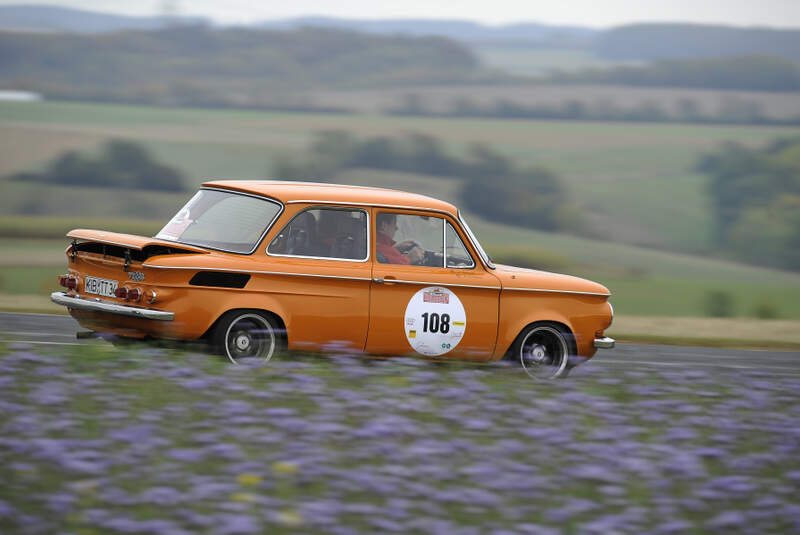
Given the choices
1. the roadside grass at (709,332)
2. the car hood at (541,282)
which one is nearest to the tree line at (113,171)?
the roadside grass at (709,332)

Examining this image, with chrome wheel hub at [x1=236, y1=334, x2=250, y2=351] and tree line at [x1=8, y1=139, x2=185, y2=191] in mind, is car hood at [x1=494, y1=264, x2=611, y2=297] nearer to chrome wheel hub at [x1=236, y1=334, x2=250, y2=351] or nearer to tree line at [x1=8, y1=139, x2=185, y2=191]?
chrome wheel hub at [x1=236, y1=334, x2=250, y2=351]

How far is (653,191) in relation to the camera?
53719 millimetres

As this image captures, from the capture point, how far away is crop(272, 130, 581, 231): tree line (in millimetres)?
48375

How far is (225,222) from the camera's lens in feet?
26.8

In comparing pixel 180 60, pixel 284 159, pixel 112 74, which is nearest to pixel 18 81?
pixel 112 74

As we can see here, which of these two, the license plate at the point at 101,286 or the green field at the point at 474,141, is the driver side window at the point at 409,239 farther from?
the green field at the point at 474,141

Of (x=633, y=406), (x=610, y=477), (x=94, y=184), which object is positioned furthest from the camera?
(x=94, y=184)

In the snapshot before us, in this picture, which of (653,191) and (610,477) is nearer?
(610,477)

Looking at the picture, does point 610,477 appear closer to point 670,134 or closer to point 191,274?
point 191,274

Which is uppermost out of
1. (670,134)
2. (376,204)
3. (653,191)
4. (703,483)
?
(670,134)

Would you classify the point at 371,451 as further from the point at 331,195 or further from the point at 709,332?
the point at 709,332

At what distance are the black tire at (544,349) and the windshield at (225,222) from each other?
7.87 feet

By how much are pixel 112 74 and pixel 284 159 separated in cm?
2096

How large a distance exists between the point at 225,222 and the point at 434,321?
1.89m
